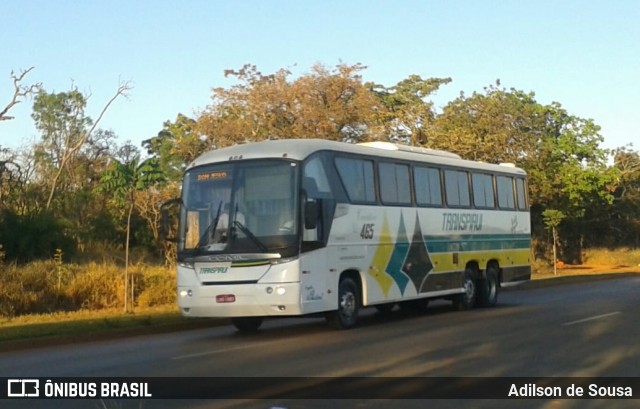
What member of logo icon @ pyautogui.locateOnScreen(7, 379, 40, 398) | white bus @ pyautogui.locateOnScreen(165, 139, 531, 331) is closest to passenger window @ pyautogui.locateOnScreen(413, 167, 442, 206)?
white bus @ pyautogui.locateOnScreen(165, 139, 531, 331)

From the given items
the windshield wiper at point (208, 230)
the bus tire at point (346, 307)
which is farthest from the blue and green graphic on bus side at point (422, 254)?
the windshield wiper at point (208, 230)

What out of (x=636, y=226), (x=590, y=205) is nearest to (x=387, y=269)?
(x=590, y=205)

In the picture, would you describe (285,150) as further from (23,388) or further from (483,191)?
(483,191)

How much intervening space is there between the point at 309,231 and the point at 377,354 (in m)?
3.81

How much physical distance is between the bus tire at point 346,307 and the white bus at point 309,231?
2cm

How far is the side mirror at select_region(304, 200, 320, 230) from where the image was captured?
17172mm

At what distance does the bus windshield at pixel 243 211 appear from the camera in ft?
56.3

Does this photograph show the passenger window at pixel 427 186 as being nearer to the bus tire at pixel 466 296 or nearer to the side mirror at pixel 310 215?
the bus tire at pixel 466 296

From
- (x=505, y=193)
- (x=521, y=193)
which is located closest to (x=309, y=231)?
(x=505, y=193)

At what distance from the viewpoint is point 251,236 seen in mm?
17219

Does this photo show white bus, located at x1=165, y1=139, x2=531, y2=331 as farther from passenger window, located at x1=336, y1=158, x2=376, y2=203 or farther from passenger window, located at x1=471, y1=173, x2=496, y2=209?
passenger window, located at x1=471, y1=173, x2=496, y2=209

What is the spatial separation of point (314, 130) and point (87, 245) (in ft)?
36.2

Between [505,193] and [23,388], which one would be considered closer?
[23,388]

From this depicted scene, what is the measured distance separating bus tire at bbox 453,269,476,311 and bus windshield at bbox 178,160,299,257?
7.98 m
